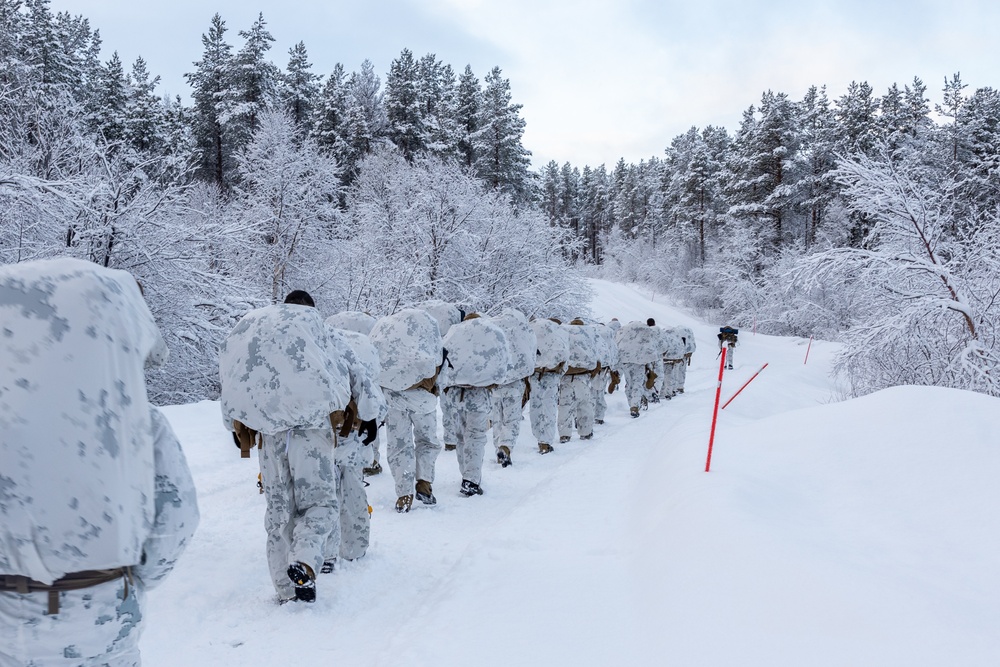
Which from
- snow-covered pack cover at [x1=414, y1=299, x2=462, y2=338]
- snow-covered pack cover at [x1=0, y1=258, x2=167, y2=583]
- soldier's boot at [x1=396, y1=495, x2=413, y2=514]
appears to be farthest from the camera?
snow-covered pack cover at [x1=414, y1=299, x2=462, y2=338]

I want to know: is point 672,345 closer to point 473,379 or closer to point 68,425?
point 473,379

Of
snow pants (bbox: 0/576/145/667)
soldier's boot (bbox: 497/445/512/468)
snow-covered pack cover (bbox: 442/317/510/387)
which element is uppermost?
snow-covered pack cover (bbox: 442/317/510/387)

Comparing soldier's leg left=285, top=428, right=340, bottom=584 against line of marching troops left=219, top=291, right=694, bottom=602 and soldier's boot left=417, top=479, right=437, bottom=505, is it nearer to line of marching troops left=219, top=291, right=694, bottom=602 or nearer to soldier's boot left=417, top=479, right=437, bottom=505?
line of marching troops left=219, top=291, right=694, bottom=602

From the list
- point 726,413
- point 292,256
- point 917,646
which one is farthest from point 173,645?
point 292,256

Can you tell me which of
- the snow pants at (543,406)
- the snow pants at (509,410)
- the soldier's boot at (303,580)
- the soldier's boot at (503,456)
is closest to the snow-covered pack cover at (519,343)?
the snow pants at (509,410)

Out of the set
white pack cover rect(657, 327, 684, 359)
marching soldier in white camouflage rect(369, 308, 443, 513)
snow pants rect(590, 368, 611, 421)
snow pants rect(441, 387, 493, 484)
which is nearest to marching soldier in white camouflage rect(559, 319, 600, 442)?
snow pants rect(590, 368, 611, 421)

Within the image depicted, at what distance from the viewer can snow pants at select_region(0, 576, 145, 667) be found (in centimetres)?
183

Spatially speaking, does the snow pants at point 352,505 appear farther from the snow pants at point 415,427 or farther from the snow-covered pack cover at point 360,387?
the snow pants at point 415,427

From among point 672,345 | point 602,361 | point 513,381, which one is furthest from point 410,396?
point 672,345

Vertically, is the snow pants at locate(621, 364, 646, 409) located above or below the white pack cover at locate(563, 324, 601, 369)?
below

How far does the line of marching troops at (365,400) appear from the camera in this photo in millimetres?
3994

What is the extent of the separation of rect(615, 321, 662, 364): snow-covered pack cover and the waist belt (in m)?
13.6

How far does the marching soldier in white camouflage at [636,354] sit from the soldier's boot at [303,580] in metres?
11.8

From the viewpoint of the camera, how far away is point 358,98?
4516cm
